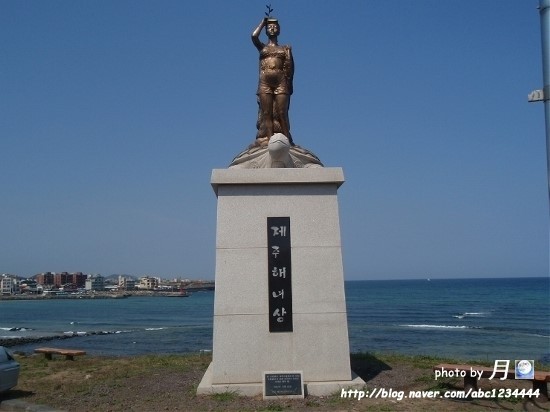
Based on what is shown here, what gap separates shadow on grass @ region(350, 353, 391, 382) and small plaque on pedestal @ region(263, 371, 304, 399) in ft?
5.52

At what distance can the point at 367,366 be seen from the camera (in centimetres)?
959

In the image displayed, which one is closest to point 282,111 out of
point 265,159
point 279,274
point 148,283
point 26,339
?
point 265,159

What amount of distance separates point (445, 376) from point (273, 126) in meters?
4.95

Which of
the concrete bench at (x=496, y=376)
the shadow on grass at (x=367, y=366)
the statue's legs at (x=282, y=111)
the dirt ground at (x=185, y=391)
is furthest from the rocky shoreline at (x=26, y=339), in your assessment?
the concrete bench at (x=496, y=376)

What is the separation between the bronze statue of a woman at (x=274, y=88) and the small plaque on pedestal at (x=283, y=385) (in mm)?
3962

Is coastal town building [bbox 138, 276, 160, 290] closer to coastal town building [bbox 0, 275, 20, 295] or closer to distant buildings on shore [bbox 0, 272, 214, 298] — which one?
distant buildings on shore [bbox 0, 272, 214, 298]

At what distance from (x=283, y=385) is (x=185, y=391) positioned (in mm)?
1569

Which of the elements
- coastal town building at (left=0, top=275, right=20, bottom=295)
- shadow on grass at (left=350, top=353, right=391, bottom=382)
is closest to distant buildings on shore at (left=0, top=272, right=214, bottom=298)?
coastal town building at (left=0, top=275, right=20, bottom=295)

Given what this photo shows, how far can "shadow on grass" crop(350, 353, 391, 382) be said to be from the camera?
8.68 meters

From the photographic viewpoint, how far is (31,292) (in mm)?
108500

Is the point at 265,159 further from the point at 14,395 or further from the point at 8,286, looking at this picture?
the point at 8,286

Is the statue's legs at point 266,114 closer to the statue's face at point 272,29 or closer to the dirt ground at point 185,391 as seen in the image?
the statue's face at point 272,29

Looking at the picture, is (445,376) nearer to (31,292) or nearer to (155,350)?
(155,350)

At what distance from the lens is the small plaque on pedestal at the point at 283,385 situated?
6879mm
